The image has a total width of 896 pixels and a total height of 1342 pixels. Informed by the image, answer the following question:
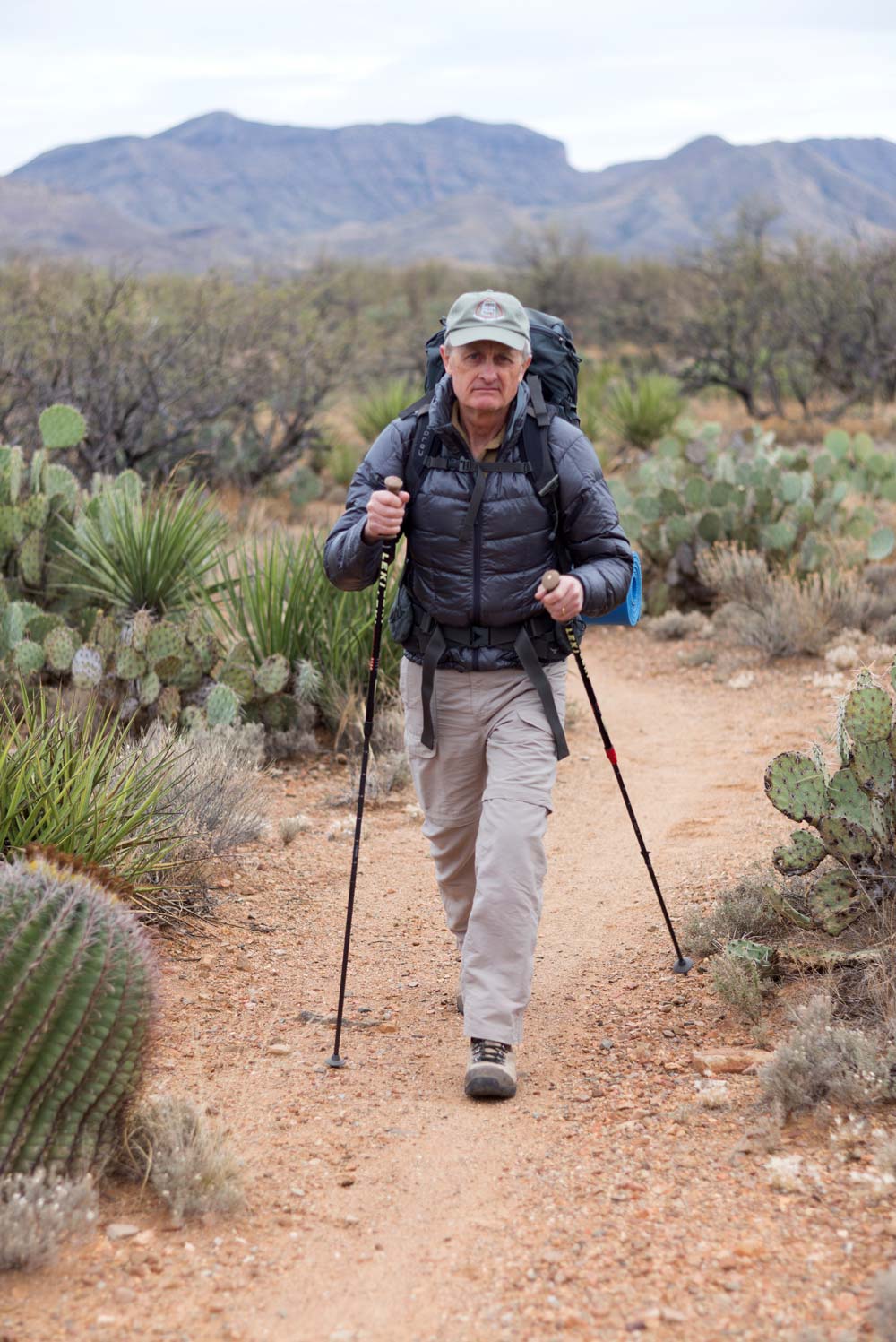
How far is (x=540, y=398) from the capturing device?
3877 millimetres

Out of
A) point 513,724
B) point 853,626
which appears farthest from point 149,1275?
point 853,626

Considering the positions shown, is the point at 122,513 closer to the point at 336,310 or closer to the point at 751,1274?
the point at 751,1274

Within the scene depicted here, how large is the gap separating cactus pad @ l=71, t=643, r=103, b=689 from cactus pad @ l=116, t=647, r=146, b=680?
0.11 metres

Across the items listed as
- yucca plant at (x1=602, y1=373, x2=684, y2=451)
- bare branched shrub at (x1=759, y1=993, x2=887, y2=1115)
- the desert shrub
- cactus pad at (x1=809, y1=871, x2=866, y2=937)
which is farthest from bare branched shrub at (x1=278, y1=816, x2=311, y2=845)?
yucca plant at (x1=602, y1=373, x2=684, y2=451)

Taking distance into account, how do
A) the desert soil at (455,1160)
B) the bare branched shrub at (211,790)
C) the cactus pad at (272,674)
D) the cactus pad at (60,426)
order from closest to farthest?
the desert soil at (455,1160), the bare branched shrub at (211,790), the cactus pad at (272,674), the cactus pad at (60,426)

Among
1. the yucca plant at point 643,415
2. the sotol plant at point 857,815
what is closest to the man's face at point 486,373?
the sotol plant at point 857,815

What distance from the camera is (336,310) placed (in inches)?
931

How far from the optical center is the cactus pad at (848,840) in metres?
4.25

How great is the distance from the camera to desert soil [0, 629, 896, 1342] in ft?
8.98

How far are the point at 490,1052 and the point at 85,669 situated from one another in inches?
135

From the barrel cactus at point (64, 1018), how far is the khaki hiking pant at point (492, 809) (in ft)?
3.20

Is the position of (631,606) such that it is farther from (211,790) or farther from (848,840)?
(211,790)

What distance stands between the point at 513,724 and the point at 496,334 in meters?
1.06

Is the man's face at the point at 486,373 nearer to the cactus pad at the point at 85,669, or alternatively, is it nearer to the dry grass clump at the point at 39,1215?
the dry grass clump at the point at 39,1215
